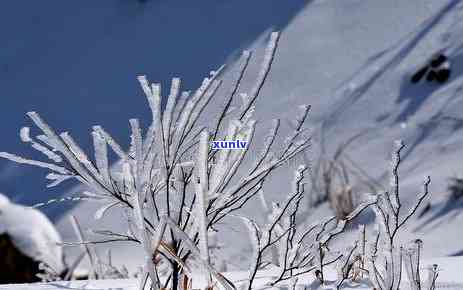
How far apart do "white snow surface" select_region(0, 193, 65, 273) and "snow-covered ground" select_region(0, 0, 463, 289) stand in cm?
40

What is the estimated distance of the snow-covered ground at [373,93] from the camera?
419 cm

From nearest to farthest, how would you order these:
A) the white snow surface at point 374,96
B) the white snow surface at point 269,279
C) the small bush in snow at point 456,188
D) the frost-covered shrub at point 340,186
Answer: the white snow surface at point 269,279 → the small bush in snow at point 456,188 → the frost-covered shrub at point 340,186 → the white snow surface at point 374,96

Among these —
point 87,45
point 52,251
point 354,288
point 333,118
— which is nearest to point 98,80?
point 87,45

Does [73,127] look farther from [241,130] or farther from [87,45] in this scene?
[241,130]

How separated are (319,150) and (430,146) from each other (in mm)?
790

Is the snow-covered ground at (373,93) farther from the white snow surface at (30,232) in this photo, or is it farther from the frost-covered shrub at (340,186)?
the white snow surface at (30,232)

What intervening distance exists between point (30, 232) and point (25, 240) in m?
0.06

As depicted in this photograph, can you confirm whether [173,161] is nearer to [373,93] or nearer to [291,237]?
[291,237]

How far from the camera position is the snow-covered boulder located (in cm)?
426

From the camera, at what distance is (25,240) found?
14.3 ft

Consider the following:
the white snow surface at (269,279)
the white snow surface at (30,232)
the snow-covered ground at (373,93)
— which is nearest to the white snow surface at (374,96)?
the snow-covered ground at (373,93)

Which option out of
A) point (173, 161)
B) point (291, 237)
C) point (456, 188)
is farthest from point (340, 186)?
point (173, 161)

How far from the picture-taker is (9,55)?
26.9ft

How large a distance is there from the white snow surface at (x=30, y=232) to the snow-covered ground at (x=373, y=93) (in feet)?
1.31
